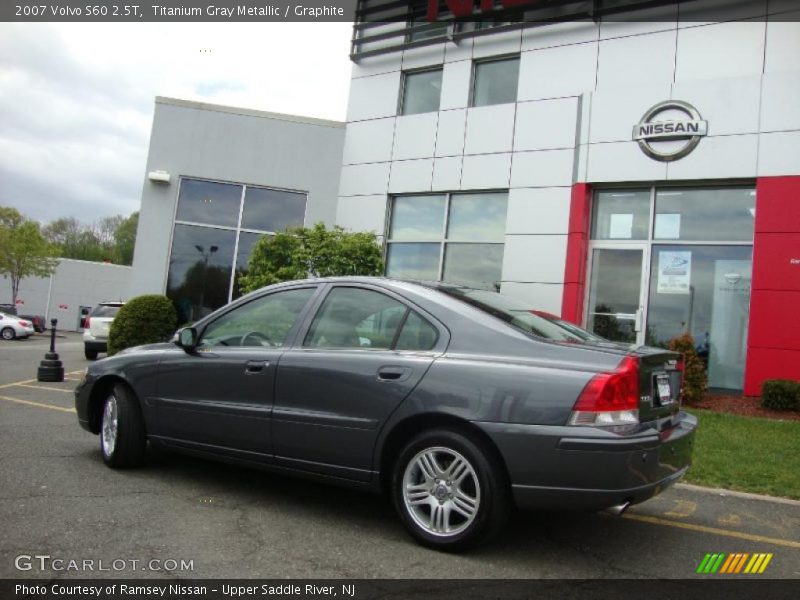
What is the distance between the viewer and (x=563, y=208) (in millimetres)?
12273

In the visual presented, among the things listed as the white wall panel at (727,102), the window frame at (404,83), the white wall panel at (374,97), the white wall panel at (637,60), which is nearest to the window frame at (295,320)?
the white wall panel at (727,102)

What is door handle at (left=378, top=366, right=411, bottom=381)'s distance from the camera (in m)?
3.77

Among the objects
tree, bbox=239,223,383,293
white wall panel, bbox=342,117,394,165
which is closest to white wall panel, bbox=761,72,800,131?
tree, bbox=239,223,383,293

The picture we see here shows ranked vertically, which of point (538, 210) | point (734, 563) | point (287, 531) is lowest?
point (287, 531)

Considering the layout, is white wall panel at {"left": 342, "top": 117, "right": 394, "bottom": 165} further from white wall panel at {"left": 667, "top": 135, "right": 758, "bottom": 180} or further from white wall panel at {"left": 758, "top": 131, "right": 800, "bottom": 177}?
white wall panel at {"left": 758, "top": 131, "right": 800, "bottom": 177}

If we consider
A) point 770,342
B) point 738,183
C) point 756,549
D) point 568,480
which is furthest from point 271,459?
point 738,183

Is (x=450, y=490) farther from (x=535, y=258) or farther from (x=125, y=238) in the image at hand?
(x=125, y=238)

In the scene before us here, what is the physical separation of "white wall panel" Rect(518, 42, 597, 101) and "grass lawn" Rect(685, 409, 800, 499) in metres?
6.68

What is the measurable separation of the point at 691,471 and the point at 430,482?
10.6ft

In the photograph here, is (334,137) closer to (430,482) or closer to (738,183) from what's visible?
(738,183)

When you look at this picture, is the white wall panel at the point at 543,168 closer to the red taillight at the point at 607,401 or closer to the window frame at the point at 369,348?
the window frame at the point at 369,348

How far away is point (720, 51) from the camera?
11.3 m

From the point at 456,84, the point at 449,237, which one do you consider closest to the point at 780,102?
the point at 456,84

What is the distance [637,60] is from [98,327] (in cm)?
1281
